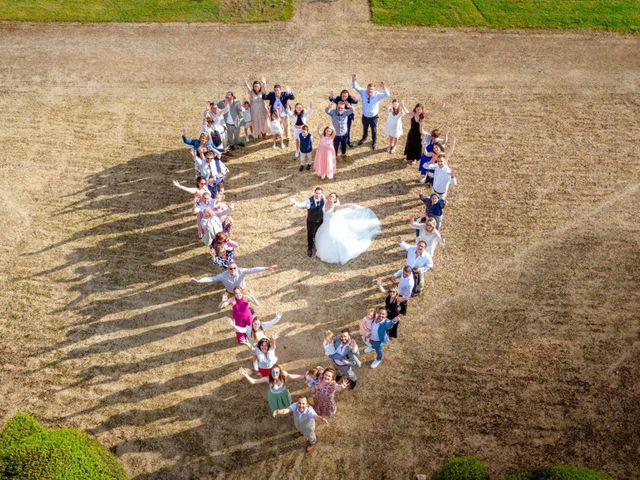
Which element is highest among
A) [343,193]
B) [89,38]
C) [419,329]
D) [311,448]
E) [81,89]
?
[89,38]

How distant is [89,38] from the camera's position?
72.5 feet

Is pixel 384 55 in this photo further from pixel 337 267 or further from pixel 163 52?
pixel 337 267

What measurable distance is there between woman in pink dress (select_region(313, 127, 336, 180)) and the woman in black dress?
2415 millimetres

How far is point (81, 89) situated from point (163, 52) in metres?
3.64

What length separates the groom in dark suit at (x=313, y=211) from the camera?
13289 millimetres

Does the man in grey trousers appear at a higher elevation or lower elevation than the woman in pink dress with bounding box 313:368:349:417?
higher

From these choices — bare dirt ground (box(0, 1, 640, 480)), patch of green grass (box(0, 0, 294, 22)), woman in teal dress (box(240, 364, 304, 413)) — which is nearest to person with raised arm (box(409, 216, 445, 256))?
bare dirt ground (box(0, 1, 640, 480))

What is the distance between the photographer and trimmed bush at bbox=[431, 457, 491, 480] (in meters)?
9.22

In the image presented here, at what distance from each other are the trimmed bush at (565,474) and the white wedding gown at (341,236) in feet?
22.4

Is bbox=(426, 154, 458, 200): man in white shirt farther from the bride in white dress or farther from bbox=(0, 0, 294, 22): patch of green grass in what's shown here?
bbox=(0, 0, 294, 22): patch of green grass

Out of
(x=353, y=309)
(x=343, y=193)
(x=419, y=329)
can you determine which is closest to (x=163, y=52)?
(x=343, y=193)

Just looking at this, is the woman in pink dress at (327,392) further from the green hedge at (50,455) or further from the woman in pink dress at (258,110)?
the woman in pink dress at (258,110)

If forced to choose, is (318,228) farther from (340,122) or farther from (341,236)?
(340,122)

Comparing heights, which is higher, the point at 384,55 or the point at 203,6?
the point at 203,6
